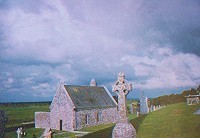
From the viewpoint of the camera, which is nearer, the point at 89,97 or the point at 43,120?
the point at 43,120

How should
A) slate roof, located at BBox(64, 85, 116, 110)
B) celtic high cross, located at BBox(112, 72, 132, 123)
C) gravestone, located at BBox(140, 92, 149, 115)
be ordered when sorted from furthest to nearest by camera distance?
gravestone, located at BBox(140, 92, 149, 115)
slate roof, located at BBox(64, 85, 116, 110)
celtic high cross, located at BBox(112, 72, 132, 123)

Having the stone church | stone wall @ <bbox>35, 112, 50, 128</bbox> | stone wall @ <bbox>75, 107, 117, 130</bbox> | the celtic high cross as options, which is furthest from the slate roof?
the celtic high cross

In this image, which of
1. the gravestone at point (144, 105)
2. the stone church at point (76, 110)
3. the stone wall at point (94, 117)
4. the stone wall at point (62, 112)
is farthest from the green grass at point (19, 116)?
the gravestone at point (144, 105)

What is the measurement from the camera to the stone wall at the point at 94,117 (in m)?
26.2

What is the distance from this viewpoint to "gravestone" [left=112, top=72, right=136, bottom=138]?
31.1ft

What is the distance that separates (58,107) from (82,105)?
2640 millimetres

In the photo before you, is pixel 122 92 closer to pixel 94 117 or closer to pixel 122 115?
pixel 122 115

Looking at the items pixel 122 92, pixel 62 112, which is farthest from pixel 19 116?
pixel 122 92

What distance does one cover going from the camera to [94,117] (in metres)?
28.5

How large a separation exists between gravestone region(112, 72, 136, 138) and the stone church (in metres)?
16.3

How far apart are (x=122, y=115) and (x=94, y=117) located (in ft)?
62.7

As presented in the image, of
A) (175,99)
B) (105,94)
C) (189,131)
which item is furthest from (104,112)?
(189,131)

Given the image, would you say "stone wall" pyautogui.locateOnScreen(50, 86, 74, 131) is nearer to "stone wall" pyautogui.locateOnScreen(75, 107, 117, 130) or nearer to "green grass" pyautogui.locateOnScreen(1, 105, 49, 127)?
"stone wall" pyautogui.locateOnScreen(75, 107, 117, 130)

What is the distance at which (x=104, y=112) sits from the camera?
99.7ft
